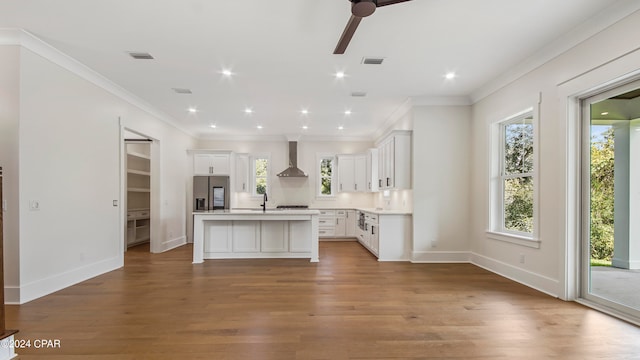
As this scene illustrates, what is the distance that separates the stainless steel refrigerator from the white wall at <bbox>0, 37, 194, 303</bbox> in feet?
9.13

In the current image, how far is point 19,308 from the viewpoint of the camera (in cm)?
334

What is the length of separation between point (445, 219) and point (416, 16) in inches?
144

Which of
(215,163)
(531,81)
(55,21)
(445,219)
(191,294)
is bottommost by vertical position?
(191,294)

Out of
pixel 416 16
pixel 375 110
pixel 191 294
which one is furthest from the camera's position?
pixel 375 110

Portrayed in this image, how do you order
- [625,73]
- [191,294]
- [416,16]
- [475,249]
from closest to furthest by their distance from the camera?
[625,73]
[416,16]
[191,294]
[475,249]

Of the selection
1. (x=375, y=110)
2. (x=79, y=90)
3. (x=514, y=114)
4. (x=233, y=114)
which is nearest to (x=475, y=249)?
(x=514, y=114)

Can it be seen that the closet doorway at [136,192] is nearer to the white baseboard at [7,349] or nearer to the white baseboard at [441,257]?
the white baseboard at [7,349]

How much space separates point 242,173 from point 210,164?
0.90 m

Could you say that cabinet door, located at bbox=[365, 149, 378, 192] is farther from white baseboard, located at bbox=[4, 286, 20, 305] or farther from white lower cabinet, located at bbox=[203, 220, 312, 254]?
white baseboard, located at bbox=[4, 286, 20, 305]

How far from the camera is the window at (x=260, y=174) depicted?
30.5 ft

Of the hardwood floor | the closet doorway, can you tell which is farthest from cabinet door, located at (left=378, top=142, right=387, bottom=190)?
the closet doorway

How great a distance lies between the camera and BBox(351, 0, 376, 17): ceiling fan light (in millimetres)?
2346

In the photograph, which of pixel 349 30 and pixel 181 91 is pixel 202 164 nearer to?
pixel 181 91

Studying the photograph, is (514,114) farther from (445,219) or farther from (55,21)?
(55,21)
